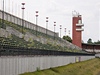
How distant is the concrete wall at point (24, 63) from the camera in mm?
27750

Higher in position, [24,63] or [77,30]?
[77,30]

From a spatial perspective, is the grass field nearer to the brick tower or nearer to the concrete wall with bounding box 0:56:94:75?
the concrete wall with bounding box 0:56:94:75

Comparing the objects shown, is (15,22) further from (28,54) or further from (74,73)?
(28,54)

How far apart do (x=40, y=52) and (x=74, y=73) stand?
34.7 ft

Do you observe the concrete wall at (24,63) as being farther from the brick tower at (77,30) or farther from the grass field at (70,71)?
the brick tower at (77,30)

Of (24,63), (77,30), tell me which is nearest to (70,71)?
(24,63)

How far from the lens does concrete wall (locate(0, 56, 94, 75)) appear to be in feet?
91.0

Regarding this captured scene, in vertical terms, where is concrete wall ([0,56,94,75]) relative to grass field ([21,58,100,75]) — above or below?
above

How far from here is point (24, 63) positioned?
3384cm

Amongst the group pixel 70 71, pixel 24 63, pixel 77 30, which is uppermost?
pixel 77 30

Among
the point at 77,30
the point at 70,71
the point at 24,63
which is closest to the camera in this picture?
the point at 24,63

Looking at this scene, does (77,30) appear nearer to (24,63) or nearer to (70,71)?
(70,71)

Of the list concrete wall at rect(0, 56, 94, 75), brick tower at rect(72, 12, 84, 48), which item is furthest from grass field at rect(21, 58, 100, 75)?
brick tower at rect(72, 12, 84, 48)

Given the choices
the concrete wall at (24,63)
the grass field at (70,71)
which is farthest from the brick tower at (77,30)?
the concrete wall at (24,63)
